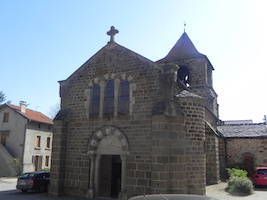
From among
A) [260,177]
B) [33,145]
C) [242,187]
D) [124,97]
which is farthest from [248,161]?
[33,145]

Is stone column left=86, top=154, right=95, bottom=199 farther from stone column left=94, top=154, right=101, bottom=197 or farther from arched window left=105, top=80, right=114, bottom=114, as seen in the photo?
arched window left=105, top=80, right=114, bottom=114

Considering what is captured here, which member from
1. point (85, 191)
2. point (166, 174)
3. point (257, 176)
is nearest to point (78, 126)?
point (85, 191)

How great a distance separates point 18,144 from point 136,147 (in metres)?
21.0

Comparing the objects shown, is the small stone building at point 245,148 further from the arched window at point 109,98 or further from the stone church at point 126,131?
the arched window at point 109,98

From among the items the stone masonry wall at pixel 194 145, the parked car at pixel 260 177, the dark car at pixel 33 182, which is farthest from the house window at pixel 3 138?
the parked car at pixel 260 177

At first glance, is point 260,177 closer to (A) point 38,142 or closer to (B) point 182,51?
(B) point 182,51

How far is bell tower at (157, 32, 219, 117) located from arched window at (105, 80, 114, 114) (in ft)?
31.2

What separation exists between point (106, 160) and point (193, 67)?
44.3ft

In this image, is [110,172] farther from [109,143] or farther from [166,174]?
[166,174]

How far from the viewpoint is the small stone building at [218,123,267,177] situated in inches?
821

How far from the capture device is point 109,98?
43.7 feet

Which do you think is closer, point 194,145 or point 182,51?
point 194,145

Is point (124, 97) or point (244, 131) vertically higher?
point (124, 97)

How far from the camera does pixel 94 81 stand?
45.8ft
